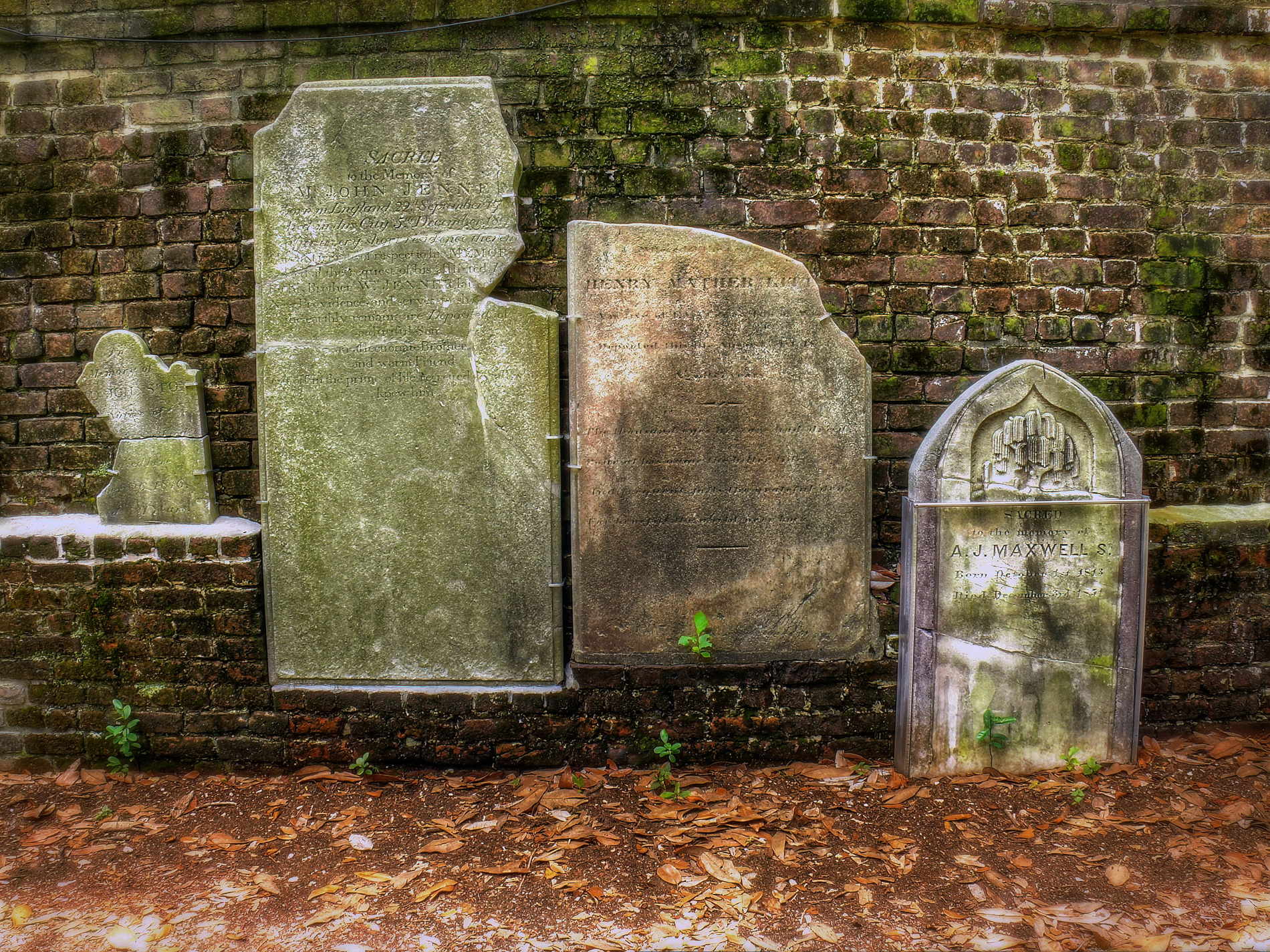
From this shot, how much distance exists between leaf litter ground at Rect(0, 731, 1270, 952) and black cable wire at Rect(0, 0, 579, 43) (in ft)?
9.78

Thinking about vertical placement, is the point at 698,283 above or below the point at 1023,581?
above

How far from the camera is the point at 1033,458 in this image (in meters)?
2.84

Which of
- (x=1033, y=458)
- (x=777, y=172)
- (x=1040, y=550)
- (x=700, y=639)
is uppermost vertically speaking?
(x=777, y=172)

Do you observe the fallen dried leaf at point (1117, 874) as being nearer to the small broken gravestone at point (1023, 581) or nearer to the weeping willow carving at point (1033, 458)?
the small broken gravestone at point (1023, 581)

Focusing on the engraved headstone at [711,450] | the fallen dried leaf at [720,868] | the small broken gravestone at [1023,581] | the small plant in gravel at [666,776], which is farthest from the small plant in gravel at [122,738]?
the small broken gravestone at [1023,581]

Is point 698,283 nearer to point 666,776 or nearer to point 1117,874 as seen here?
point 666,776

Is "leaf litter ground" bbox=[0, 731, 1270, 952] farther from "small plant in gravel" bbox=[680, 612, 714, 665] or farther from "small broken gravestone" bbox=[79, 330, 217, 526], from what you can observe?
"small broken gravestone" bbox=[79, 330, 217, 526]

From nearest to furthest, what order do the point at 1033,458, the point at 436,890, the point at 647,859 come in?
the point at 436,890 < the point at 647,859 < the point at 1033,458

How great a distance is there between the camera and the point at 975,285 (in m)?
3.11

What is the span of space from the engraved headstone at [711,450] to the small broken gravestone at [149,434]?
157 centimetres

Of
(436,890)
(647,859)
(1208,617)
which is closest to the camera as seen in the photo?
(436,890)

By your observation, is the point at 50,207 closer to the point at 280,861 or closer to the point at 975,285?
the point at 280,861

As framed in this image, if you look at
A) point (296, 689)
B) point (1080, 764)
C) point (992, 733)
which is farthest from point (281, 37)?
point (1080, 764)

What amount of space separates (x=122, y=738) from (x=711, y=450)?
2.67m
